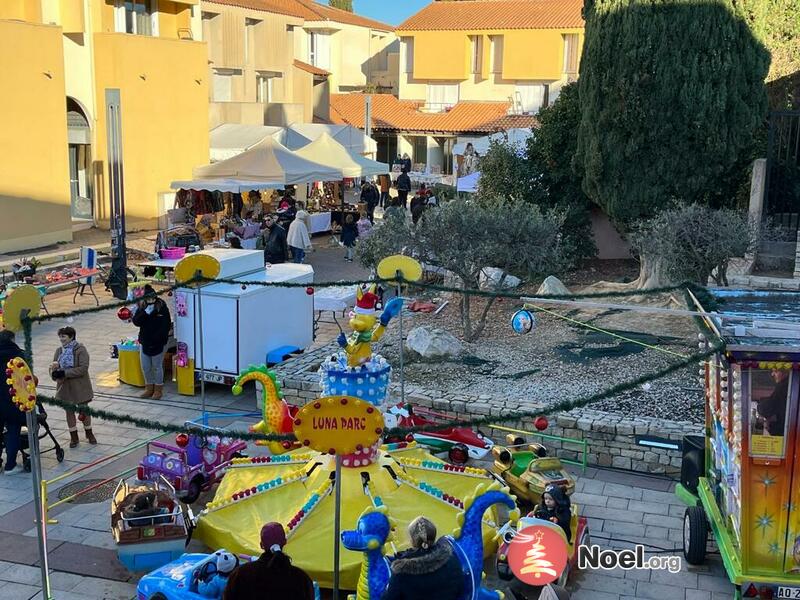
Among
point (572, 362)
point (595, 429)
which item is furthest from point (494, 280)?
point (595, 429)

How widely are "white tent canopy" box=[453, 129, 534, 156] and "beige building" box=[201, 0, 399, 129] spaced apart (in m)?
7.84

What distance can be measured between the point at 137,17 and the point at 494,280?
16241mm

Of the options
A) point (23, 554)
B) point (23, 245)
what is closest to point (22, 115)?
point (23, 245)

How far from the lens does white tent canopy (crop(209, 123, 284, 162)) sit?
93.7ft

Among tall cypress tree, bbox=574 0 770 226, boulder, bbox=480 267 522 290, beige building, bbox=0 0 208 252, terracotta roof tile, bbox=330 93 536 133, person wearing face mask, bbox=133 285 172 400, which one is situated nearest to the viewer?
person wearing face mask, bbox=133 285 172 400

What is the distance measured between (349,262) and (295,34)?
2950 cm

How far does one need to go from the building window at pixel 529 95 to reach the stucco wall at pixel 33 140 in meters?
24.7

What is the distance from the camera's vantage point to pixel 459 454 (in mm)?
9641

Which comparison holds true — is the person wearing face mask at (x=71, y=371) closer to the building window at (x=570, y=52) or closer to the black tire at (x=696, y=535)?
the black tire at (x=696, y=535)

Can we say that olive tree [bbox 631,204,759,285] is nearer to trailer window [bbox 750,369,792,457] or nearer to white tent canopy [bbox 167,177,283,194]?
trailer window [bbox 750,369,792,457]

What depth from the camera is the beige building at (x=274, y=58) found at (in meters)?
36.6

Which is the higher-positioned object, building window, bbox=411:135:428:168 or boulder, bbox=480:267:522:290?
building window, bbox=411:135:428:168

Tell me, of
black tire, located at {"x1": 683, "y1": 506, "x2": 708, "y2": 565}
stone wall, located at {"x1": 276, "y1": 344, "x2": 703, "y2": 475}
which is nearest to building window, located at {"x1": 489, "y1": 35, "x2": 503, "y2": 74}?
stone wall, located at {"x1": 276, "y1": 344, "x2": 703, "y2": 475}

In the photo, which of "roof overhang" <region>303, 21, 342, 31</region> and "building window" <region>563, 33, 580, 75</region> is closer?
"building window" <region>563, 33, 580, 75</region>
